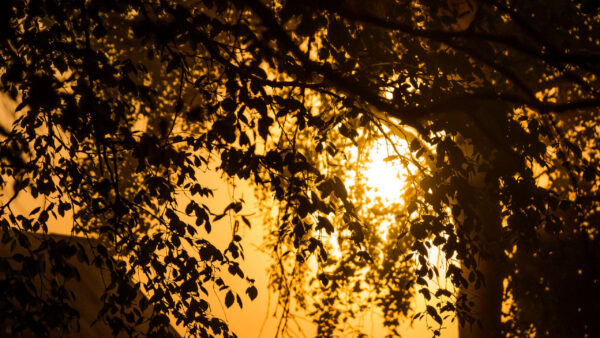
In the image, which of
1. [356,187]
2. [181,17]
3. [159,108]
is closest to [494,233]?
[356,187]

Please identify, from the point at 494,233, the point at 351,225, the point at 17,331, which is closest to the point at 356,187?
the point at 494,233

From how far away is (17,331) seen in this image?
2688mm

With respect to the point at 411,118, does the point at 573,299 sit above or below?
above

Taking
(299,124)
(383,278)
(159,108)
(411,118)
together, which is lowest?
(411,118)

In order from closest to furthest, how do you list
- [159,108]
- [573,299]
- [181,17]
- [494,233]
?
[181,17], [494,233], [573,299], [159,108]

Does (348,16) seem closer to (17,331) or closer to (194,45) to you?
(194,45)

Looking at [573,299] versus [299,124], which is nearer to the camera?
[299,124]

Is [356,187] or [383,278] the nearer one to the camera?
[356,187]

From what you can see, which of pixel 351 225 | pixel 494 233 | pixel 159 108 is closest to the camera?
pixel 351 225

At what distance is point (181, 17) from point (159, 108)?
8.93m

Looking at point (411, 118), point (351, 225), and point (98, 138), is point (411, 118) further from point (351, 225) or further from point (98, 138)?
point (98, 138)

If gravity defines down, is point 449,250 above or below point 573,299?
below

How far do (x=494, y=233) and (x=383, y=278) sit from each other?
4.01 meters

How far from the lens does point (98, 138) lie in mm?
2984
